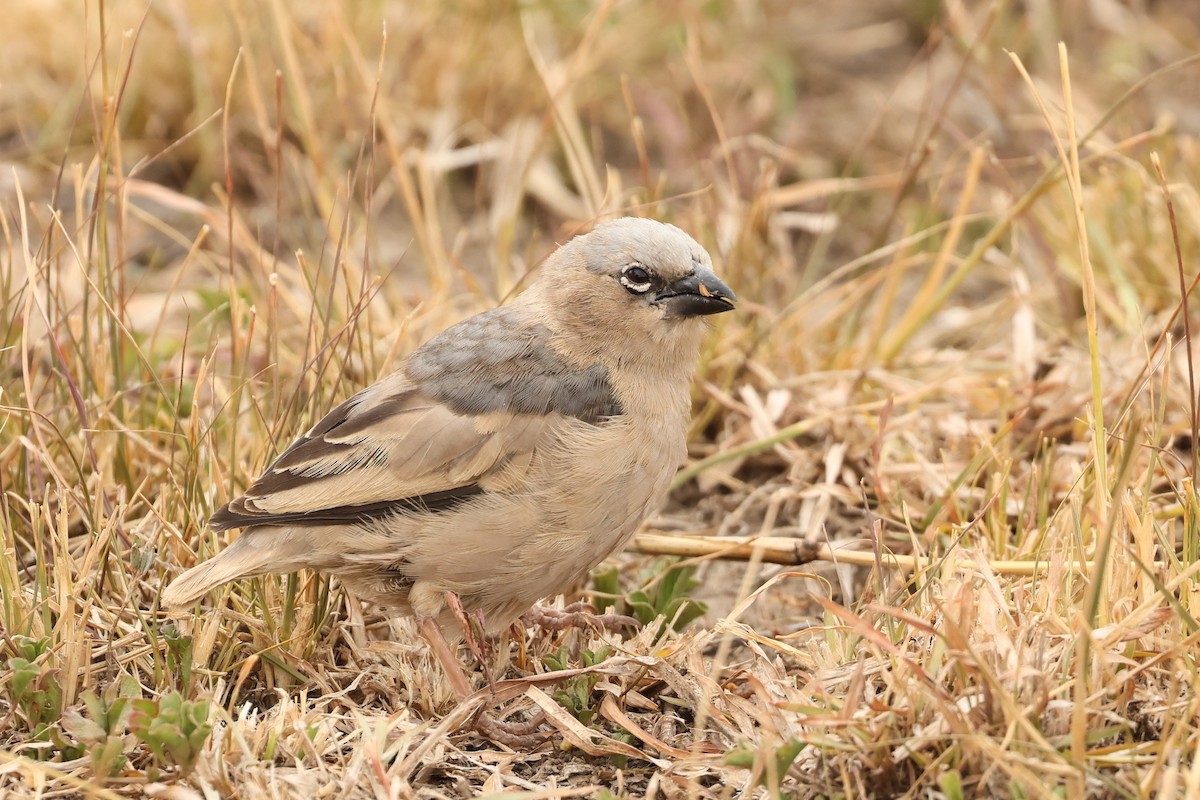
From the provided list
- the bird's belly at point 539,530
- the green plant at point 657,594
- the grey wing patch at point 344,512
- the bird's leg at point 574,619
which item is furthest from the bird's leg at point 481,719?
the green plant at point 657,594

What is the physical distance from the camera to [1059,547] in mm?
3754

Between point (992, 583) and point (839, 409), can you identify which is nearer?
point (992, 583)

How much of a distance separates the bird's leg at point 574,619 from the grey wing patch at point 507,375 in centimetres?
59

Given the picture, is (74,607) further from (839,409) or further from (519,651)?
(839,409)

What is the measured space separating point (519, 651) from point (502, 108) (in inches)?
142

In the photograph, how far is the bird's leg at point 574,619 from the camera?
3826 millimetres

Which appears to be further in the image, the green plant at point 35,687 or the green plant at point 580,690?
the green plant at point 580,690

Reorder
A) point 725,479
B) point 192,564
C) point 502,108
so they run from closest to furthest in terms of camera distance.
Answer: point 192,564, point 725,479, point 502,108

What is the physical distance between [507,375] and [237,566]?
886 millimetres

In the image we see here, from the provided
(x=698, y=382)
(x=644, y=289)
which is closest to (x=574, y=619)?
(x=644, y=289)

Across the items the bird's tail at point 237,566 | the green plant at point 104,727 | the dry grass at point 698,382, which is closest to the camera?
the green plant at point 104,727

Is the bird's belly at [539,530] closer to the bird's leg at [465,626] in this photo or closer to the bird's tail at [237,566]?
the bird's leg at [465,626]

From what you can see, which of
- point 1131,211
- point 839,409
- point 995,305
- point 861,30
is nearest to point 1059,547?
point 839,409

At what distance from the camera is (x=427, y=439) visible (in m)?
3.56
